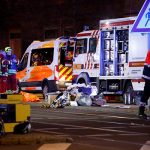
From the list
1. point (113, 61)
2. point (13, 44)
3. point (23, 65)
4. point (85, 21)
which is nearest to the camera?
point (113, 61)

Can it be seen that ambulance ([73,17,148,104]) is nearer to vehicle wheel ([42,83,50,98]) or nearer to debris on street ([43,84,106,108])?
debris on street ([43,84,106,108])

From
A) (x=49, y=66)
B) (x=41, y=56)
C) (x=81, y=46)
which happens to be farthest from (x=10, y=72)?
(x=41, y=56)

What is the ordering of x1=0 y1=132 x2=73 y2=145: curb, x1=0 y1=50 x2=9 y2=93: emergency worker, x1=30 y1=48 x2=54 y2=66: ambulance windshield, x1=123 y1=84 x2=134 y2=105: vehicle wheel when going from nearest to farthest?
x1=0 y1=132 x2=73 y2=145: curb < x1=0 y1=50 x2=9 y2=93: emergency worker < x1=123 y1=84 x2=134 y2=105: vehicle wheel < x1=30 y1=48 x2=54 y2=66: ambulance windshield

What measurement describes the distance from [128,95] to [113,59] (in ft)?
6.31

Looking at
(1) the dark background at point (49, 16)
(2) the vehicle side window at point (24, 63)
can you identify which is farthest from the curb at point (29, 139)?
(1) the dark background at point (49, 16)

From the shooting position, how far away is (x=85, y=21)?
3841 centimetres

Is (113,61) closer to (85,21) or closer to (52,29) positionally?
(85,21)

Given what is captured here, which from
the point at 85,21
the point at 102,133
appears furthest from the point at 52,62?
the point at 102,133

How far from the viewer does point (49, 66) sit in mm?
29500

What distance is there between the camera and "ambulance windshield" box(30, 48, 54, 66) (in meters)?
29.7

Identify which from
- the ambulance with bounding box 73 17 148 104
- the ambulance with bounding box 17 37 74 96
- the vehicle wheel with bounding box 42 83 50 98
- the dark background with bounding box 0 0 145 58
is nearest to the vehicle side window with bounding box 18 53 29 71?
the ambulance with bounding box 17 37 74 96

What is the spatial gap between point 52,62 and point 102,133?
16.4 metres

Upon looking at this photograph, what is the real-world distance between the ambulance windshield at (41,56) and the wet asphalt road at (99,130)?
35.0 ft

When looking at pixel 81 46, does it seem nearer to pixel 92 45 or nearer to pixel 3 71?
pixel 92 45
